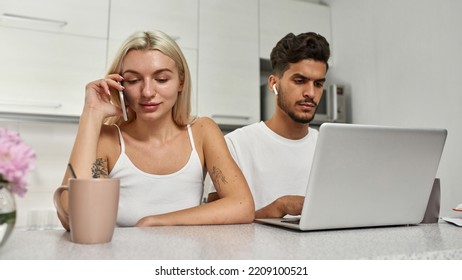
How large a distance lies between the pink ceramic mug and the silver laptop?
352 mm

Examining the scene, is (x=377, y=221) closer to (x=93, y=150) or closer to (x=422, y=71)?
(x=93, y=150)

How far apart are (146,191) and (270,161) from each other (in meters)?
0.62

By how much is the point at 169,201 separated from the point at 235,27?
1.75 meters

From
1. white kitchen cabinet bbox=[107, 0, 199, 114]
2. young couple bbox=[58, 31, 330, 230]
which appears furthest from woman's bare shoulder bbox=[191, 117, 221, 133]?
white kitchen cabinet bbox=[107, 0, 199, 114]

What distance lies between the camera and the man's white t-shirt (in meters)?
1.58

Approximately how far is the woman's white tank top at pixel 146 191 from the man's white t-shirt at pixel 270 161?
1.45 feet

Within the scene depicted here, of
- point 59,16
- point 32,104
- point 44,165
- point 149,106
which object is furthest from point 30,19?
point 149,106

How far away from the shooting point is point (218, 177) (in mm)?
1126

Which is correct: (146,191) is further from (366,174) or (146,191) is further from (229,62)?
(229,62)

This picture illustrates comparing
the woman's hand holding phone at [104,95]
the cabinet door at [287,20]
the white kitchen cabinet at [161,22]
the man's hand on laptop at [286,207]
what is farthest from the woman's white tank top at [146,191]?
the cabinet door at [287,20]

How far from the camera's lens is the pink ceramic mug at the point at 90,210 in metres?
0.59

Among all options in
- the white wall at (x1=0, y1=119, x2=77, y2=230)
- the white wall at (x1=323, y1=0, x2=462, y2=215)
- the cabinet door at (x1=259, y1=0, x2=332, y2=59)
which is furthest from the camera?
the cabinet door at (x1=259, y1=0, x2=332, y2=59)

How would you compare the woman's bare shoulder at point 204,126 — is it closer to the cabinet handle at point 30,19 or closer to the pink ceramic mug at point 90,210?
the pink ceramic mug at point 90,210

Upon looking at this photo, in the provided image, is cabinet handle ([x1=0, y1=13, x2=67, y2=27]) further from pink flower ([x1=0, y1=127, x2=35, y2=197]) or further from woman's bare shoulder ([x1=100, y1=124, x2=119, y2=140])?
pink flower ([x1=0, y1=127, x2=35, y2=197])
